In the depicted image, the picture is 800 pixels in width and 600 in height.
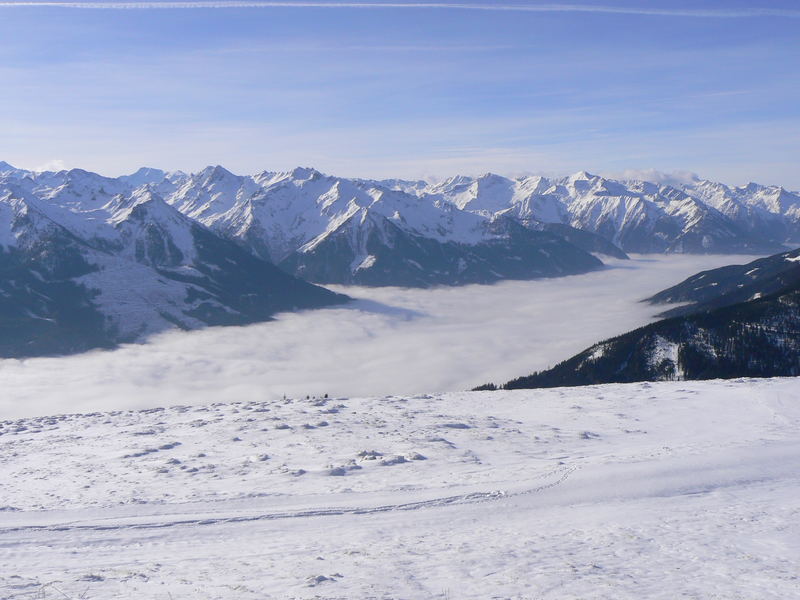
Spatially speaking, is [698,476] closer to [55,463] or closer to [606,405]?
[606,405]

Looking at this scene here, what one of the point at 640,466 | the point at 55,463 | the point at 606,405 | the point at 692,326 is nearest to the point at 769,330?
the point at 692,326

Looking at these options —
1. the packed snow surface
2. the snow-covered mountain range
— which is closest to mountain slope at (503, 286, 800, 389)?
the snow-covered mountain range

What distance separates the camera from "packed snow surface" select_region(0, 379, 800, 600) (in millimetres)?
25734

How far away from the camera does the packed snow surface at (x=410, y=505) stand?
25.7 meters

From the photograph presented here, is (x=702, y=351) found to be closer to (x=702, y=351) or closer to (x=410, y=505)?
(x=702, y=351)

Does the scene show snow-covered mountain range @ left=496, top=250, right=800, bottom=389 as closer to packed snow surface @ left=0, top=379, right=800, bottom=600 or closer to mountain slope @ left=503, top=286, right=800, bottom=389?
mountain slope @ left=503, top=286, right=800, bottom=389

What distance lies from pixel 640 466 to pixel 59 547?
3447 cm

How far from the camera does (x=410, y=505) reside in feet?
117

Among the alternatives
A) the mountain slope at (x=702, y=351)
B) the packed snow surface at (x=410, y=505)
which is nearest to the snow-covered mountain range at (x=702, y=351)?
the mountain slope at (x=702, y=351)

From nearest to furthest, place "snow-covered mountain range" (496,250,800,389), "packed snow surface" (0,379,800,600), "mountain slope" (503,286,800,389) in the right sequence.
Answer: "packed snow surface" (0,379,800,600) < "snow-covered mountain range" (496,250,800,389) < "mountain slope" (503,286,800,389)

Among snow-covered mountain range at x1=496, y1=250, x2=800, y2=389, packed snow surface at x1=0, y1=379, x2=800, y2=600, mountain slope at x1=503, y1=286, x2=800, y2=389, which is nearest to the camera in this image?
packed snow surface at x1=0, y1=379, x2=800, y2=600

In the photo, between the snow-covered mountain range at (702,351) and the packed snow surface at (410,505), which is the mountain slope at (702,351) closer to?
the snow-covered mountain range at (702,351)

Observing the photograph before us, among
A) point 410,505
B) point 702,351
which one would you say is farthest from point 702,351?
point 410,505

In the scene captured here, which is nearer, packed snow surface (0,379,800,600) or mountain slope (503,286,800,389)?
packed snow surface (0,379,800,600)
